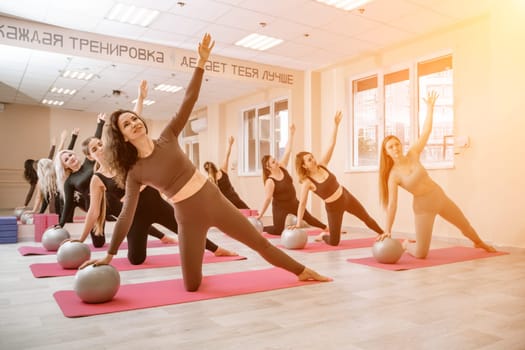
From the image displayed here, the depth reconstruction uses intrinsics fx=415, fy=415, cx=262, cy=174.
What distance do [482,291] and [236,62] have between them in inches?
205

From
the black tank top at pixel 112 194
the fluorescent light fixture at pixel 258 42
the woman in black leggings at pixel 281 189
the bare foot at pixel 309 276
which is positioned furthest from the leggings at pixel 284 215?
the bare foot at pixel 309 276

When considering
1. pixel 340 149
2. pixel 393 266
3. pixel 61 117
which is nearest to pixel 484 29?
pixel 340 149

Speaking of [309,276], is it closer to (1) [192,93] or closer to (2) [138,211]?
(1) [192,93]

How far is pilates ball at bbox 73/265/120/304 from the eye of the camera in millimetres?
2369

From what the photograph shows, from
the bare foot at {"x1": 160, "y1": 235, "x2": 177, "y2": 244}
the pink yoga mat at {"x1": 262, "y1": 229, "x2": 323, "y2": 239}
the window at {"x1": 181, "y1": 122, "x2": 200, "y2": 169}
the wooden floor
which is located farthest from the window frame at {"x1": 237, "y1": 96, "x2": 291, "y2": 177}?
the wooden floor

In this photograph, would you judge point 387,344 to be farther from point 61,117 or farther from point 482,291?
point 61,117

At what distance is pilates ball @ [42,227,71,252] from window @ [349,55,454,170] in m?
4.52

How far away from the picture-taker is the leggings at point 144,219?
3645 millimetres

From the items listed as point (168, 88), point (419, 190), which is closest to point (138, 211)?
point (419, 190)

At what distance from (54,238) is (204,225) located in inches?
104

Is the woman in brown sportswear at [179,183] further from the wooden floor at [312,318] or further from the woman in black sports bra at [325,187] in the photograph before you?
the woman in black sports bra at [325,187]

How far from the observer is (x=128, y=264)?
375 cm

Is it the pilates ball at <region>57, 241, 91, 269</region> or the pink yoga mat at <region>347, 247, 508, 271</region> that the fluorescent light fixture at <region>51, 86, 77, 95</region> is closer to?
the pilates ball at <region>57, 241, 91, 269</region>

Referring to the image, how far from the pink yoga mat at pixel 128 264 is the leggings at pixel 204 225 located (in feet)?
3.81
